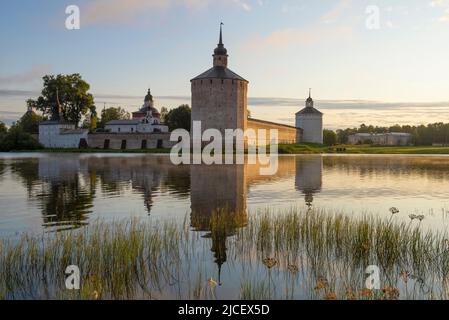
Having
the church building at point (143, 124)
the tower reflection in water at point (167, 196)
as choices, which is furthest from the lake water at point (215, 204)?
the church building at point (143, 124)

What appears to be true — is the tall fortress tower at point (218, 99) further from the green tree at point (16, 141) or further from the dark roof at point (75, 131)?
the green tree at point (16, 141)

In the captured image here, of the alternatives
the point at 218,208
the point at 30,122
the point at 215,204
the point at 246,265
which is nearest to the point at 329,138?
the point at 30,122

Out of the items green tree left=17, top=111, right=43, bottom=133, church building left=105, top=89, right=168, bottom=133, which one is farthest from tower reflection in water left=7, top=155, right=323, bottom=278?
green tree left=17, top=111, right=43, bottom=133

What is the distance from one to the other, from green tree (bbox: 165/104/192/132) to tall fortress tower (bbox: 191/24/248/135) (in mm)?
10390

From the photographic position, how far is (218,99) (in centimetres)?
5388

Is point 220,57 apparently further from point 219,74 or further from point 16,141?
A: point 16,141

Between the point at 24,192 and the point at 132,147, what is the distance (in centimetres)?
4808

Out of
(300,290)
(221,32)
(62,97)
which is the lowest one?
(300,290)

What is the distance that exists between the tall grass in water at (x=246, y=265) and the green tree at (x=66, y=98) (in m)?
63.4

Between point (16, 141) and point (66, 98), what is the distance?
12.3 m

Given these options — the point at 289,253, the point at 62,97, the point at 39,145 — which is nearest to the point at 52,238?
the point at 289,253

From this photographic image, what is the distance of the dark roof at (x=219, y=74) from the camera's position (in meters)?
53.5

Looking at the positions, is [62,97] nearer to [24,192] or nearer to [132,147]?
[132,147]
